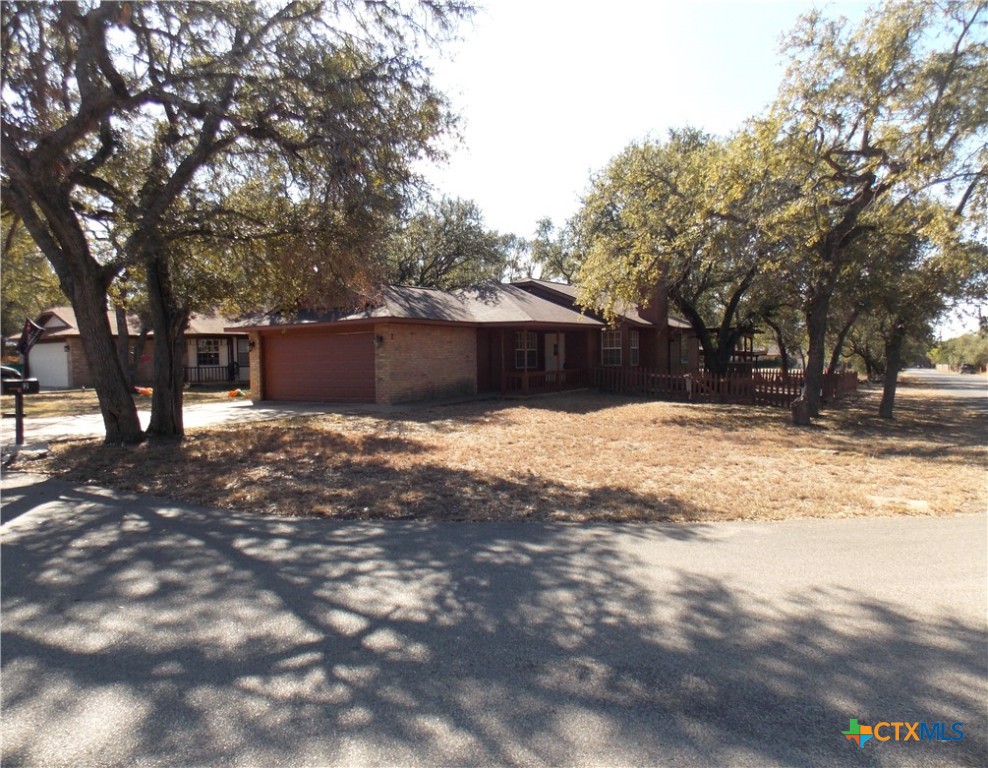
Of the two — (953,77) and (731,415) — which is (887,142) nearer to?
(953,77)

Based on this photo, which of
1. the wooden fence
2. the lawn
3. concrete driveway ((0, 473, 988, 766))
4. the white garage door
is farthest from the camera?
the white garage door

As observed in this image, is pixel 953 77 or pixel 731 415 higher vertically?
pixel 953 77

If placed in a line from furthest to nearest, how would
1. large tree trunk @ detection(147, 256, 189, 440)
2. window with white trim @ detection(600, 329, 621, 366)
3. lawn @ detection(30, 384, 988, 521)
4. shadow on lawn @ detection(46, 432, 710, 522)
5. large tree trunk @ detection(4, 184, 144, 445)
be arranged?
window with white trim @ detection(600, 329, 621, 366) < large tree trunk @ detection(147, 256, 189, 440) < large tree trunk @ detection(4, 184, 144, 445) < lawn @ detection(30, 384, 988, 521) < shadow on lawn @ detection(46, 432, 710, 522)

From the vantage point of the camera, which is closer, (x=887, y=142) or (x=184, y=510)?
(x=184, y=510)

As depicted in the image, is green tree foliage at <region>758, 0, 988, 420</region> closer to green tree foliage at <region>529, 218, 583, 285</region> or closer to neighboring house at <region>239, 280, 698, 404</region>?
neighboring house at <region>239, 280, 698, 404</region>

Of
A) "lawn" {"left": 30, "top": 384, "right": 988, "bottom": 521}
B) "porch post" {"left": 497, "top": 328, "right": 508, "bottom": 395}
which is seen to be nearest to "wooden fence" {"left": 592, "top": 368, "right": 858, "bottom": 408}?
"lawn" {"left": 30, "top": 384, "right": 988, "bottom": 521}

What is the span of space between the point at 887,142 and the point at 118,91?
14.7 meters

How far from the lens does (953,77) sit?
12.0 metres

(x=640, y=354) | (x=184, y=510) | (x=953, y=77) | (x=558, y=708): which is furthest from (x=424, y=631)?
(x=640, y=354)

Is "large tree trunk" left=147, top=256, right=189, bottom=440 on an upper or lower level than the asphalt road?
upper

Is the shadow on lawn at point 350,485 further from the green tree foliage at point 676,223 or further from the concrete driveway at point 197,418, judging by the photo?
the green tree foliage at point 676,223

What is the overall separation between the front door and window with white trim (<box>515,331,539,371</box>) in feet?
2.24

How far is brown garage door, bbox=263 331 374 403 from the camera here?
18.6 metres

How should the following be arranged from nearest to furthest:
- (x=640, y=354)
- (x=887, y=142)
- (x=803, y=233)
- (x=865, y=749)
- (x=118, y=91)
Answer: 1. (x=865, y=749)
2. (x=118, y=91)
3. (x=887, y=142)
4. (x=803, y=233)
5. (x=640, y=354)
